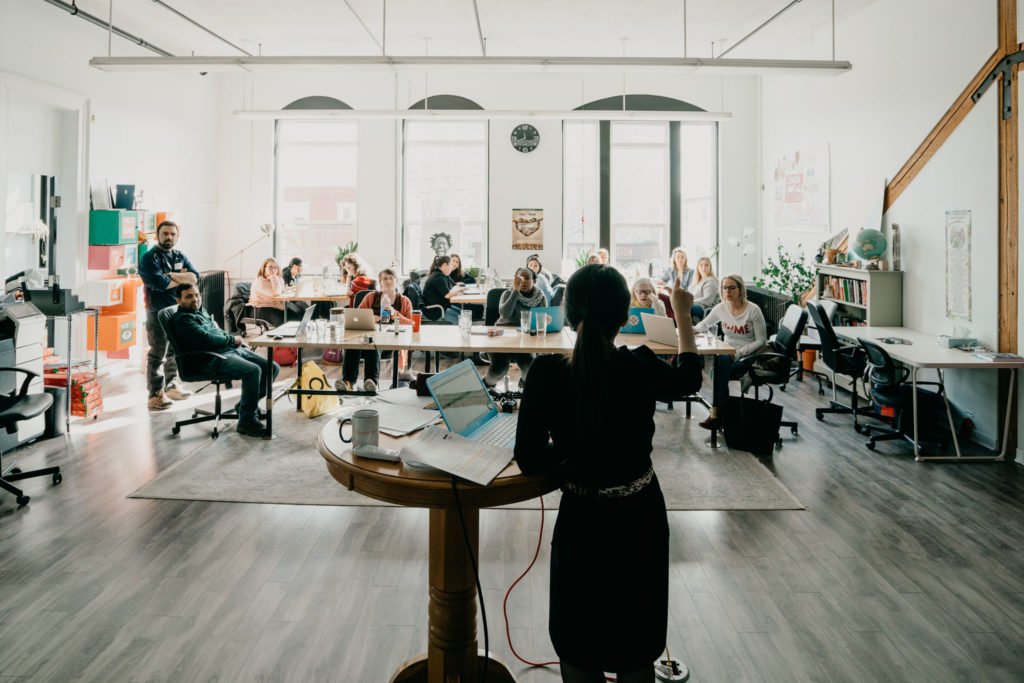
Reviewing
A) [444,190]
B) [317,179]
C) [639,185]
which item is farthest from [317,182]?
[639,185]

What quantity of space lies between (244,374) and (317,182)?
628 centimetres

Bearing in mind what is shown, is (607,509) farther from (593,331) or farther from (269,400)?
(269,400)

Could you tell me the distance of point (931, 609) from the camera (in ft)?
9.87

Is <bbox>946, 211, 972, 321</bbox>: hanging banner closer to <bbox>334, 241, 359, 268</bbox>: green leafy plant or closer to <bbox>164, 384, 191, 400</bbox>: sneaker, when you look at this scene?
<bbox>164, 384, 191, 400</bbox>: sneaker

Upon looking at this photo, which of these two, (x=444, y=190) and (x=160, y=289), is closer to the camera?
(x=160, y=289)

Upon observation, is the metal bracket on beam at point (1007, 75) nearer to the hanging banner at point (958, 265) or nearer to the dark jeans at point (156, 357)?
the hanging banner at point (958, 265)

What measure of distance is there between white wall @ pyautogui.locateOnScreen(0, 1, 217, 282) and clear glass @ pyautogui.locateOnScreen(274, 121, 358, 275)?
3.44ft

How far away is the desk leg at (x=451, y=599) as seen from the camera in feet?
6.86

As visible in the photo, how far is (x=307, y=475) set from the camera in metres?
4.67

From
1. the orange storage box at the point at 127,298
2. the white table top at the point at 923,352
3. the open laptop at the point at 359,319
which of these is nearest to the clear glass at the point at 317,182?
the orange storage box at the point at 127,298

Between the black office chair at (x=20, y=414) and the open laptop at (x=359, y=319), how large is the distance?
2186mm

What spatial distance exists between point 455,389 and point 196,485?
2.96m

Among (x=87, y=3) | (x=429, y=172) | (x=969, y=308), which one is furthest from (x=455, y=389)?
(x=429, y=172)

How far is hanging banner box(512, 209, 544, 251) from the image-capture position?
1104 centimetres
